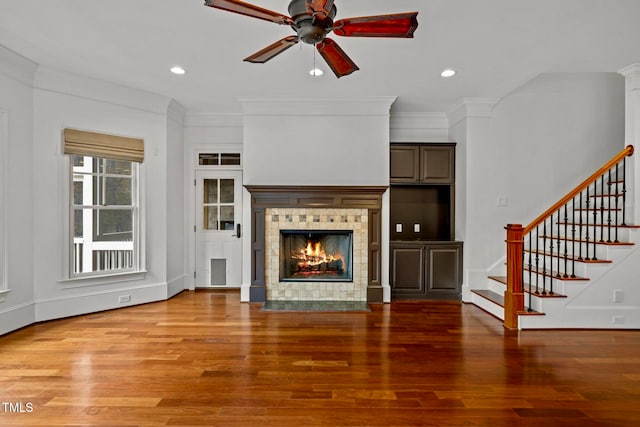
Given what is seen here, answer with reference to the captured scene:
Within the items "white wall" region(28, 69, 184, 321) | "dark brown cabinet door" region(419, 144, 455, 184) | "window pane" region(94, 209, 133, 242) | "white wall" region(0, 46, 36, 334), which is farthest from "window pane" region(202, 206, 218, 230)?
"dark brown cabinet door" region(419, 144, 455, 184)

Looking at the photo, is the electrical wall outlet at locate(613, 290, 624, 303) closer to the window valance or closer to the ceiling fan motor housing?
the ceiling fan motor housing

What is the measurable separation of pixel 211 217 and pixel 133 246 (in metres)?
1.26

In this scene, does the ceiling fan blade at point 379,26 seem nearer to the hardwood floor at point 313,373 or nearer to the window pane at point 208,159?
the hardwood floor at point 313,373

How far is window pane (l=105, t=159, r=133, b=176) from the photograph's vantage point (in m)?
4.54

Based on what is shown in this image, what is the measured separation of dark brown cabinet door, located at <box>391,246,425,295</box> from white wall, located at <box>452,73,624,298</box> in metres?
0.68

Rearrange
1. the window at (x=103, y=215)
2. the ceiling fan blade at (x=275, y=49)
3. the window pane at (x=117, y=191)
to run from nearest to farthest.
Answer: the ceiling fan blade at (x=275, y=49) → the window at (x=103, y=215) → the window pane at (x=117, y=191)

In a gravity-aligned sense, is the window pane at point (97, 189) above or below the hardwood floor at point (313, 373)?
above

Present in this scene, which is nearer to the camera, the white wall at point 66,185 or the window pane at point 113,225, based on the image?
the white wall at point 66,185

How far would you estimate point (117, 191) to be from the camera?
181 inches

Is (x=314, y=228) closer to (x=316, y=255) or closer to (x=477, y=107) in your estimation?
(x=316, y=255)

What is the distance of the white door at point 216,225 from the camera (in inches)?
221

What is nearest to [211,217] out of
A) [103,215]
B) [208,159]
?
[208,159]

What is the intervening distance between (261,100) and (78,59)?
211 centimetres

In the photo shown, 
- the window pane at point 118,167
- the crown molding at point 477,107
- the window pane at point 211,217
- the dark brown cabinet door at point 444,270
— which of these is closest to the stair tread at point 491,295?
the dark brown cabinet door at point 444,270
